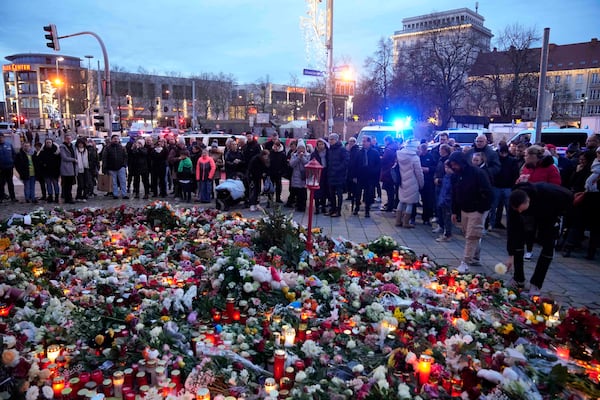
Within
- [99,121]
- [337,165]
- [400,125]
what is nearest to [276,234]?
[337,165]

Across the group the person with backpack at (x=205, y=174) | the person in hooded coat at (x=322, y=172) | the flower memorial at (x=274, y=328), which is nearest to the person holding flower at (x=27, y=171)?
the person with backpack at (x=205, y=174)

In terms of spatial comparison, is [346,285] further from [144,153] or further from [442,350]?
[144,153]

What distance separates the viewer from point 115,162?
516 inches

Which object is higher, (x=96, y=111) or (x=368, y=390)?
(x=96, y=111)

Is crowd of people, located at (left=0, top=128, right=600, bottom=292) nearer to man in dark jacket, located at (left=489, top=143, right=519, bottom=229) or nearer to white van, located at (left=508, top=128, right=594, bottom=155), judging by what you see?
man in dark jacket, located at (left=489, top=143, right=519, bottom=229)

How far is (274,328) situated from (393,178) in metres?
7.67

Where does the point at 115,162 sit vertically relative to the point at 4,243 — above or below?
above

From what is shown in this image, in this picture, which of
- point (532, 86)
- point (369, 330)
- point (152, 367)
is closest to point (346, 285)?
point (369, 330)

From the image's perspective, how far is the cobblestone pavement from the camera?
6277 mm

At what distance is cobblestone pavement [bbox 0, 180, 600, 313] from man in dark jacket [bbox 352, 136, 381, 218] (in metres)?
0.61

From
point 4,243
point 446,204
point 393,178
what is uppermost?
point 393,178

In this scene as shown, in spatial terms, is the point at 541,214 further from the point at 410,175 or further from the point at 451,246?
the point at 410,175

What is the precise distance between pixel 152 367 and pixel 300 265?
8.69 feet

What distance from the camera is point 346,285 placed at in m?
5.46
